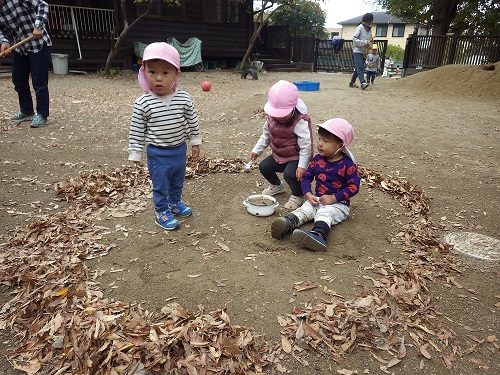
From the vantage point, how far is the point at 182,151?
304 cm

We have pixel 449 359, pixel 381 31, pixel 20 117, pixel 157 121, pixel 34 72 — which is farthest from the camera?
pixel 381 31

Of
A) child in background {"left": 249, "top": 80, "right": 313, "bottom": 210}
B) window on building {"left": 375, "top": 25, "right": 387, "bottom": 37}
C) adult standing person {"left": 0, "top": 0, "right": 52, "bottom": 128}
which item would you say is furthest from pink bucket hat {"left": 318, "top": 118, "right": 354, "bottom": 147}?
window on building {"left": 375, "top": 25, "right": 387, "bottom": 37}

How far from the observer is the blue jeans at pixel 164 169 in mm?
2928

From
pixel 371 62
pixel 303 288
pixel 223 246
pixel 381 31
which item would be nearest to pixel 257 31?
pixel 371 62

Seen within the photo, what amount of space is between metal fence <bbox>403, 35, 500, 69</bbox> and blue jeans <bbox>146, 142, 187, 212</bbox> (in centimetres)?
1380

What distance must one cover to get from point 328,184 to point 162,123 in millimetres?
1450

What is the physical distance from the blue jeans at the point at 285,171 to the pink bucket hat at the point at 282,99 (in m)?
0.52

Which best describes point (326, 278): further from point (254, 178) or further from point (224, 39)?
point (224, 39)

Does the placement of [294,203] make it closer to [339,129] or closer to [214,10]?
[339,129]

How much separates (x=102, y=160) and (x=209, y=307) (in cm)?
336

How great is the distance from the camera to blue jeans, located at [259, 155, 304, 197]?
3.46 m

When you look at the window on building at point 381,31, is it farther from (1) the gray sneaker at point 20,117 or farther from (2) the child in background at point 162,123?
(2) the child in background at point 162,123

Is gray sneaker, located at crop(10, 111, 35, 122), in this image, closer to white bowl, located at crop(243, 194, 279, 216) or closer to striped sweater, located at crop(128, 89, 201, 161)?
striped sweater, located at crop(128, 89, 201, 161)

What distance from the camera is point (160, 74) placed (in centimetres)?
272
